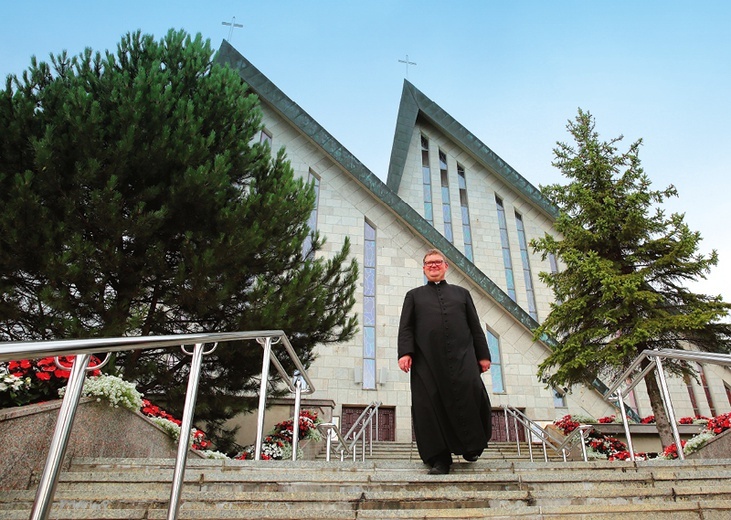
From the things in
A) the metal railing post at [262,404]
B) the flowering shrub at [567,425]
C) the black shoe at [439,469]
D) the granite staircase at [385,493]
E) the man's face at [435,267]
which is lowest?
the granite staircase at [385,493]

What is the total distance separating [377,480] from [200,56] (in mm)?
7591

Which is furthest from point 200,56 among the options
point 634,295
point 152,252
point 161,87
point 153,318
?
point 634,295

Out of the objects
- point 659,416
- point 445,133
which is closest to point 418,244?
point 659,416

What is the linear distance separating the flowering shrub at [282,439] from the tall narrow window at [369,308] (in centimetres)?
422

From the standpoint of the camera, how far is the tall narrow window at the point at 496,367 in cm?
1333

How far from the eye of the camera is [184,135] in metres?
6.87

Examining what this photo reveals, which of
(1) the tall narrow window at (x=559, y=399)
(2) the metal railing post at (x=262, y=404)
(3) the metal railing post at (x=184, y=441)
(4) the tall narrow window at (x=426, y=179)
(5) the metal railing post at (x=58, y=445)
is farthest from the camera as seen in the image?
(4) the tall narrow window at (x=426, y=179)

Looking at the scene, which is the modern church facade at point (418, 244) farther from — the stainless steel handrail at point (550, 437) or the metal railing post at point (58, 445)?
the metal railing post at point (58, 445)

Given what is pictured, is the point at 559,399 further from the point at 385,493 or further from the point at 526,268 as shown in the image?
the point at 385,493

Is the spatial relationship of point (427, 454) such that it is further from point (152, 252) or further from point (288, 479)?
point (152, 252)

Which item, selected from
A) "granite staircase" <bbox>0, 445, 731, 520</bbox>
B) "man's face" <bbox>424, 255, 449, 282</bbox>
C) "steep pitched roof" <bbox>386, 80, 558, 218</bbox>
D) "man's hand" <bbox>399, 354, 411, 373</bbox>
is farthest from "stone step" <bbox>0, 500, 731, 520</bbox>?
"steep pitched roof" <bbox>386, 80, 558, 218</bbox>

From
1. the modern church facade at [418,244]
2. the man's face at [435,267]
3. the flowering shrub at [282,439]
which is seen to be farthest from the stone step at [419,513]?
the modern church facade at [418,244]

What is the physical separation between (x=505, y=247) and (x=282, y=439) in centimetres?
1405

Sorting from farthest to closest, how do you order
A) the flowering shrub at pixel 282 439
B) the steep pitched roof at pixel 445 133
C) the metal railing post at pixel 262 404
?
the steep pitched roof at pixel 445 133
the flowering shrub at pixel 282 439
the metal railing post at pixel 262 404
